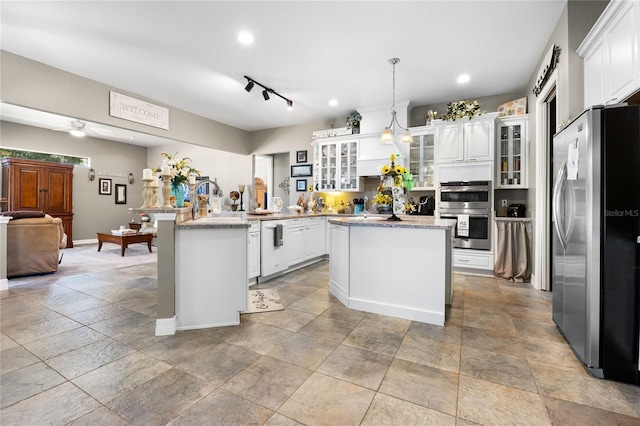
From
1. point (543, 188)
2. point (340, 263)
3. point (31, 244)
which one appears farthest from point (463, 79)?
point (31, 244)

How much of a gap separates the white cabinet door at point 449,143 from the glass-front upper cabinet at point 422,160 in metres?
0.23

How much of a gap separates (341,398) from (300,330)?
36.1 inches

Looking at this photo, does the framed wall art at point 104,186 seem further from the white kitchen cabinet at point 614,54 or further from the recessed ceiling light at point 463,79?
the white kitchen cabinet at point 614,54

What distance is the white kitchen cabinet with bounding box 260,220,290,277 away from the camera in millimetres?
3938

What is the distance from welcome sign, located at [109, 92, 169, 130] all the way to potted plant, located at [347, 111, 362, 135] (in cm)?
349

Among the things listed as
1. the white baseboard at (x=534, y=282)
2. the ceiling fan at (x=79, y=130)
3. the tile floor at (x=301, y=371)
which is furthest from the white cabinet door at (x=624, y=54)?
the ceiling fan at (x=79, y=130)

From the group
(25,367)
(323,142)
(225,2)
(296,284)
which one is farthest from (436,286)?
(323,142)

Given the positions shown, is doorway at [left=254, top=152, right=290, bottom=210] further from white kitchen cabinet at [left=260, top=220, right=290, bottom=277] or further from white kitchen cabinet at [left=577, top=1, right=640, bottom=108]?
white kitchen cabinet at [left=577, top=1, right=640, bottom=108]

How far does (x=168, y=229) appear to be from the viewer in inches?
93.5

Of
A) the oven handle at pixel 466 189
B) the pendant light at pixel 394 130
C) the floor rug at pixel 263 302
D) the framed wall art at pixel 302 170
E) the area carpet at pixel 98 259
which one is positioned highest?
the pendant light at pixel 394 130

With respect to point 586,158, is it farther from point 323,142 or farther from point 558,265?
point 323,142

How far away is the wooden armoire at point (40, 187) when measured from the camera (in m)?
6.38

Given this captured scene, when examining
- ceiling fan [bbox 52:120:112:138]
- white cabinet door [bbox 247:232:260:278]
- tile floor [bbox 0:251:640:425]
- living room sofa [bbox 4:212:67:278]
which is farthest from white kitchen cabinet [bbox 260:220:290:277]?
ceiling fan [bbox 52:120:112:138]

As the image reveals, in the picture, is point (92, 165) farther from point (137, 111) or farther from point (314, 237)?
point (314, 237)
